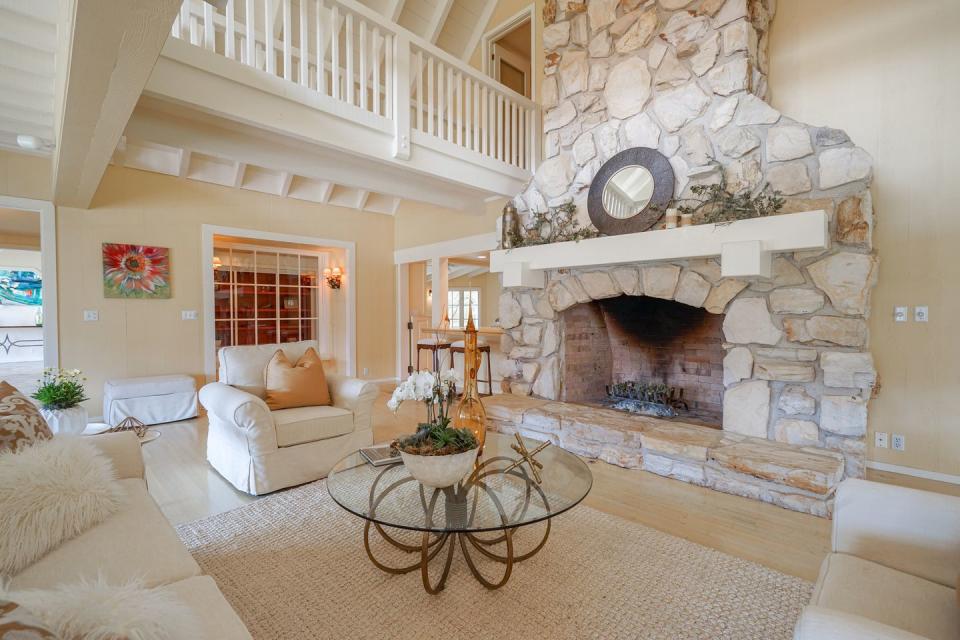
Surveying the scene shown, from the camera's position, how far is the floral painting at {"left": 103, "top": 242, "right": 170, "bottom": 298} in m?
4.38

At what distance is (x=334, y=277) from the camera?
6.27 metres

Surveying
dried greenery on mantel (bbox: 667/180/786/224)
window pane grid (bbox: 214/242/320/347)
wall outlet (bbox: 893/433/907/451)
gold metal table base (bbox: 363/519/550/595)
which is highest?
dried greenery on mantel (bbox: 667/180/786/224)

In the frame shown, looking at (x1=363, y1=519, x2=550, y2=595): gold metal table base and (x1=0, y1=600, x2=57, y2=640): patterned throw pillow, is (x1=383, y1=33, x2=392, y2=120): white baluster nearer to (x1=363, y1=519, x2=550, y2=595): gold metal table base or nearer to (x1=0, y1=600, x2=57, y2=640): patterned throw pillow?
(x1=363, y1=519, x2=550, y2=595): gold metal table base

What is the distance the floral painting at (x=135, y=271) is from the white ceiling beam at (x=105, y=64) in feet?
6.65

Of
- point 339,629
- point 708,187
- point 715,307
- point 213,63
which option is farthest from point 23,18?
point 715,307

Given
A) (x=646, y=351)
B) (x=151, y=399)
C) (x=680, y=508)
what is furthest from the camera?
(x=151, y=399)

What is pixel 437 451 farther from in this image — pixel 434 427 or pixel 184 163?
pixel 184 163

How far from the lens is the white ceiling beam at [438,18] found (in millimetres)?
5180

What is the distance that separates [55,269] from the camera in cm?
409

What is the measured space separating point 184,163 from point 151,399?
2415 mm

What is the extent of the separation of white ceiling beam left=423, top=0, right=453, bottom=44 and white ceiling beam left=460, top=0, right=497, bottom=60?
396 millimetres

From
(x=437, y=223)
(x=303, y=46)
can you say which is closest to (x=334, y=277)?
(x=437, y=223)

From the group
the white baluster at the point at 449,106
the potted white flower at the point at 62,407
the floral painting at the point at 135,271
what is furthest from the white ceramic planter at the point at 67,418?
the white baluster at the point at 449,106

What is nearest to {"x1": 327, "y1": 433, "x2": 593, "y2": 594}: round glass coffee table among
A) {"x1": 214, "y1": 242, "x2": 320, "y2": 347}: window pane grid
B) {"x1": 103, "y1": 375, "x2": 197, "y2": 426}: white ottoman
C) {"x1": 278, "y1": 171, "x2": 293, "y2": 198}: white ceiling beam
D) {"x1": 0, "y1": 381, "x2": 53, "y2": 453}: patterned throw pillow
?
{"x1": 0, "y1": 381, "x2": 53, "y2": 453}: patterned throw pillow
